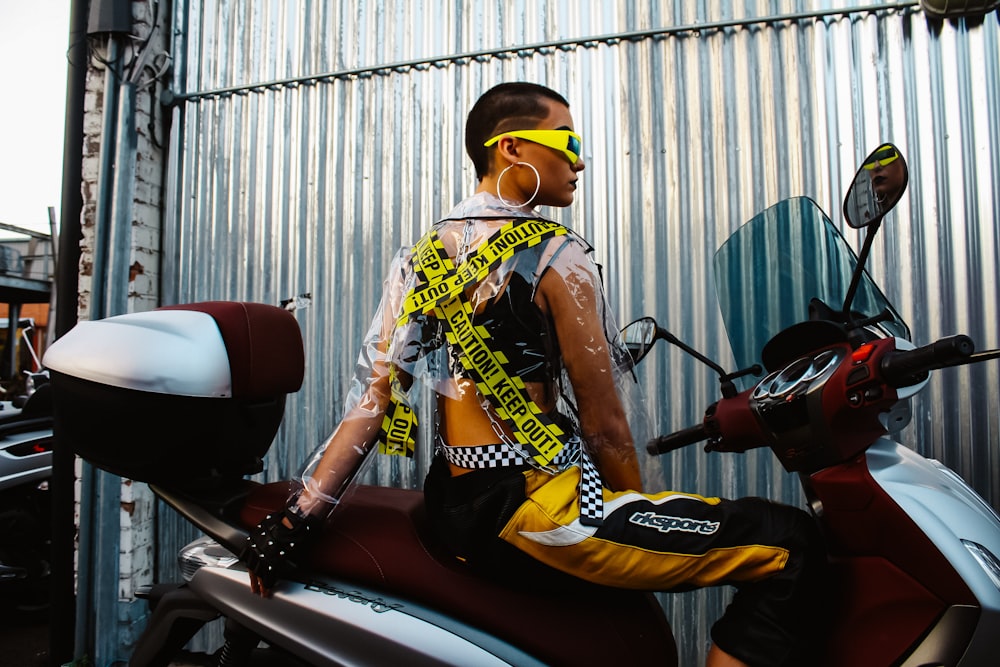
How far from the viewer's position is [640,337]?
1.61 m

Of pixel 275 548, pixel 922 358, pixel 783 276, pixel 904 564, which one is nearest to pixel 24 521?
pixel 275 548

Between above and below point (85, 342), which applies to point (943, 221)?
above

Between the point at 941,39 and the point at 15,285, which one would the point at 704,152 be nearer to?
the point at 941,39

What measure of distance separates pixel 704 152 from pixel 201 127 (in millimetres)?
2535

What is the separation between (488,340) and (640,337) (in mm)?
446

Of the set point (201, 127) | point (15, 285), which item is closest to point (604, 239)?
point (201, 127)

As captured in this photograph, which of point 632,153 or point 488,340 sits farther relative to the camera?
point 632,153

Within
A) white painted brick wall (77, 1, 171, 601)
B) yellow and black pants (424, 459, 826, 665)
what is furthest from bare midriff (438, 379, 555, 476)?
white painted brick wall (77, 1, 171, 601)

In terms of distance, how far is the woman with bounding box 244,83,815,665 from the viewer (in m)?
1.26

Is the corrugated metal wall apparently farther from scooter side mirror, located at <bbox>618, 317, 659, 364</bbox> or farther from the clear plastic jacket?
the clear plastic jacket

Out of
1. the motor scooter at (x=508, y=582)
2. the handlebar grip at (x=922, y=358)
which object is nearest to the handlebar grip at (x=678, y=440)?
the motor scooter at (x=508, y=582)

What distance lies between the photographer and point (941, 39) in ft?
8.19

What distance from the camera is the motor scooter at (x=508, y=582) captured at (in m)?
1.20

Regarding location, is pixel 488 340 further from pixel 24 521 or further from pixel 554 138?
pixel 24 521
